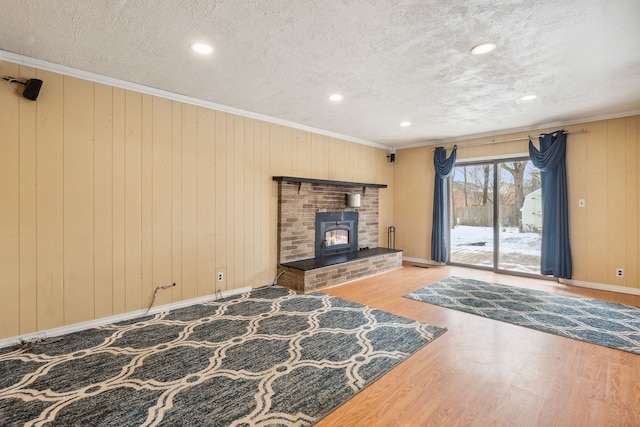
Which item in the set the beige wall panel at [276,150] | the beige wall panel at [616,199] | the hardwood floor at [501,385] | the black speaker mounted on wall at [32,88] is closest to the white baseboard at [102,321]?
the beige wall panel at [276,150]

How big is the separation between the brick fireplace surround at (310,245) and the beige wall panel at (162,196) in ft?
4.92

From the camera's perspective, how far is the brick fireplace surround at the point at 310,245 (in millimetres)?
4445

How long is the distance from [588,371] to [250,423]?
243 centimetres

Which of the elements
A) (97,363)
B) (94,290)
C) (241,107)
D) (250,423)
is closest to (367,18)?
(241,107)

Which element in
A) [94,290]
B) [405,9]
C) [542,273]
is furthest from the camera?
[542,273]

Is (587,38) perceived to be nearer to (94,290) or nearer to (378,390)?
(378,390)

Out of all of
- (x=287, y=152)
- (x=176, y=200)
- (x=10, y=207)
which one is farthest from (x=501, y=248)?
(x=10, y=207)

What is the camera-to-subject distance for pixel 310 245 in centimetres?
502

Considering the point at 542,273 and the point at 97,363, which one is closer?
the point at 97,363

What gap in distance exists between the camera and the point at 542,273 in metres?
4.93

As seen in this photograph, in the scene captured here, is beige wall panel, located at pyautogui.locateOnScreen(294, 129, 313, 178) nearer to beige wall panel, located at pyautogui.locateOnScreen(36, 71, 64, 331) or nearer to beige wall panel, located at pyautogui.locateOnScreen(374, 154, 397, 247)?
beige wall panel, located at pyautogui.locateOnScreen(374, 154, 397, 247)

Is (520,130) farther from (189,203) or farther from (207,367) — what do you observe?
(207,367)

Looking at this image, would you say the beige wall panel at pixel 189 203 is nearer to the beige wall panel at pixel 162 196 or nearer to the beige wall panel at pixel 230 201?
the beige wall panel at pixel 162 196

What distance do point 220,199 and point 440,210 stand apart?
163 inches
